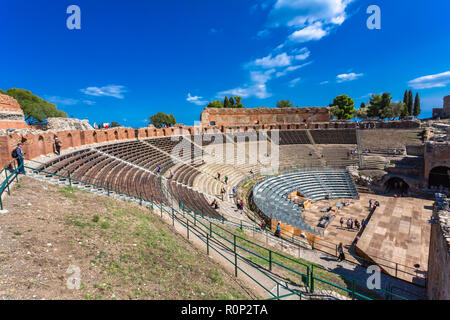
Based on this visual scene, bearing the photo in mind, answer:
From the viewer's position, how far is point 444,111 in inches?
1874

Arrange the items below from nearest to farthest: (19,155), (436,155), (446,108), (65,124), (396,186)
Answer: (19,155)
(436,155)
(65,124)
(396,186)
(446,108)

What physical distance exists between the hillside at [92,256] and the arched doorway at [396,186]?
2648 centimetres

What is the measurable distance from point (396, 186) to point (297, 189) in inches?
504

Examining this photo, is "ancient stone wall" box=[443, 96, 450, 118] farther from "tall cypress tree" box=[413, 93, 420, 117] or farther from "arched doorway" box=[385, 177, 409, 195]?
"arched doorway" box=[385, 177, 409, 195]

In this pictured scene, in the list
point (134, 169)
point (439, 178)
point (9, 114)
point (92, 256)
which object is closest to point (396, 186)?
Answer: point (439, 178)

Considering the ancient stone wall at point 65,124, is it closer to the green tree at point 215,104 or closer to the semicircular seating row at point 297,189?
the semicircular seating row at point 297,189

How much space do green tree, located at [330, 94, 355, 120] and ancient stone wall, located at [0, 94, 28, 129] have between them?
64238mm

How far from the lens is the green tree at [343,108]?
58500 mm

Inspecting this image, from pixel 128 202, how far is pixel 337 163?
1086 inches

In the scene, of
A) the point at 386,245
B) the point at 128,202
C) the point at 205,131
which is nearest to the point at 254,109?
the point at 205,131

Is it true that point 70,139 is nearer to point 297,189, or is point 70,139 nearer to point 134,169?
point 134,169

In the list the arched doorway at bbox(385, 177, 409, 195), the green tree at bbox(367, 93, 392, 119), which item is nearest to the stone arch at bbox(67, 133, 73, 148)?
the arched doorway at bbox(385, 177, 409, 195)

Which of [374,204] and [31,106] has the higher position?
[31,106]
